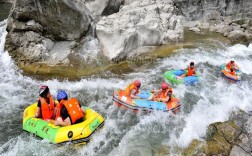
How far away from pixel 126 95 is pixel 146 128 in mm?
1592

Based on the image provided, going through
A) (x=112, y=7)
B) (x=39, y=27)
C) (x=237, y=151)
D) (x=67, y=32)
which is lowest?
(x=237, y=151)

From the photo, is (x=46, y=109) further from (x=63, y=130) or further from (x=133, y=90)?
(x=133, y=90)

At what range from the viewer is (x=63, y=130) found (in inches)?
294

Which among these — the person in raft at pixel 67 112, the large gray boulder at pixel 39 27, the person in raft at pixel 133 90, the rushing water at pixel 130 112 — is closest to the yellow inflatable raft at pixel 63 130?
the person in raft at pixel 67 112

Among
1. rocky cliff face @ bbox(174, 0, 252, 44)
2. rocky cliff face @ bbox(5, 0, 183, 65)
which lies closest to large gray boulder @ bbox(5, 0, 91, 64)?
rocky cliff face @ bbox(5, 0, 183, 65)

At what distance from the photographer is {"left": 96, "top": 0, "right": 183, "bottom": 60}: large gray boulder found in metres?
14.1

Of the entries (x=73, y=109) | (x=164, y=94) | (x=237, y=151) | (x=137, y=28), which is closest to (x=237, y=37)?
(x=137, y=28)

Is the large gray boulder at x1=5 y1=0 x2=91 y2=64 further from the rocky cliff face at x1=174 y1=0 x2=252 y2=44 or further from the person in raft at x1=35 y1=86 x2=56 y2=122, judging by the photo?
the rocky cliff face at x1=174 y1=0 x2=252 y2=44

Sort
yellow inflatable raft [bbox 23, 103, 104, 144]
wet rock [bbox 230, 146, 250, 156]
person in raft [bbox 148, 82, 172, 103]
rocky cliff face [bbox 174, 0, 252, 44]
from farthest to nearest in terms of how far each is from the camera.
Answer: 1. rocky cliff face [bbox 174, 0, 252, 44]
2. person in raft [bbox 148, 82, 172, 103]
3. wet rock [bbox 230, 146, 250, 156]
4. yellow inflatable raft [bbox 23, 103, 104, 144]

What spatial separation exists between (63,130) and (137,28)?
31.1ft

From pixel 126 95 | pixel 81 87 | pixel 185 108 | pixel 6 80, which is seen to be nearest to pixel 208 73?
pixel 185 108

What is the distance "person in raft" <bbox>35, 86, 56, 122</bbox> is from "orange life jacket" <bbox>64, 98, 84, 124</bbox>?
2.47 ft

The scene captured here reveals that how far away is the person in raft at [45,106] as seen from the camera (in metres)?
7.86

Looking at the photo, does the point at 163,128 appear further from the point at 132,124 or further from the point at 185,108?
the point at 185,108
